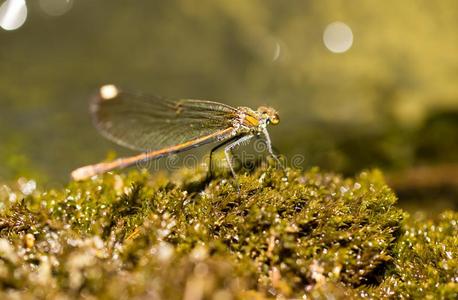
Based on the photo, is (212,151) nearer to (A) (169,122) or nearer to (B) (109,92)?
(A) (169,122)

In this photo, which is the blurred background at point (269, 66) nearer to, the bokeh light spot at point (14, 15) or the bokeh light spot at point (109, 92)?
the bokeh light spot at point (14, 15)

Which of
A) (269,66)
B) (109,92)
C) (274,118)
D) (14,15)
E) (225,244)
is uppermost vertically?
(14,15)

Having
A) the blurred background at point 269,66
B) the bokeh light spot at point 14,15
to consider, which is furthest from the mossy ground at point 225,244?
the bokeh light spot at point 14,15

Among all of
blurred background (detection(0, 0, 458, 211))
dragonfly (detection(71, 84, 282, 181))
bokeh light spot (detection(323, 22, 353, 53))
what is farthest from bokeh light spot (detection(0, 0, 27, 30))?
bokeh light spot (detection(323, 22, 353, 53))

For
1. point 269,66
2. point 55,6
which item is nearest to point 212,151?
point 269,66

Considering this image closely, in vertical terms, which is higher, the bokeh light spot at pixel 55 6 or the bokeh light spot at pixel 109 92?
the bokeh light spot at pixel 55 6

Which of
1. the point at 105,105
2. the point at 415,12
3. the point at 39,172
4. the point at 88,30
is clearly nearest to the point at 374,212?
the point at 105,105

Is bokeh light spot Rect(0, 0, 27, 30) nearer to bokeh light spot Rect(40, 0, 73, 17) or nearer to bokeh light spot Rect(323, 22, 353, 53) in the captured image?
bokeh light spot Rect(40, 0, 73, 17)
